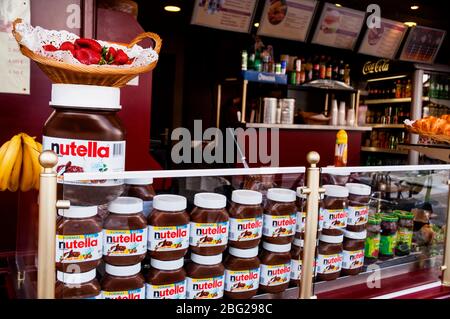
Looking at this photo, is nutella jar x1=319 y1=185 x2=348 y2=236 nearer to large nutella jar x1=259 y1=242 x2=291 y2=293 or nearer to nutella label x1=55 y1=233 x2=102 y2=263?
large nutella jar x1=259 y1=242 x2=291 y2=293

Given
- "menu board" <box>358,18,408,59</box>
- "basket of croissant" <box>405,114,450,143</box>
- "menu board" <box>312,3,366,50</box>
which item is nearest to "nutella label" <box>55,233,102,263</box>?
"basket of croissant" <box>405,114,450,143</box>

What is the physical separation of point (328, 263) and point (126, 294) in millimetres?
631

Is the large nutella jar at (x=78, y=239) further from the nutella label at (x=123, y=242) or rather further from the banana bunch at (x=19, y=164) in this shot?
the banana bunch at (x=19, y=164)

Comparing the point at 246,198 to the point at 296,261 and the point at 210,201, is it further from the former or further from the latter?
the point at 296,261

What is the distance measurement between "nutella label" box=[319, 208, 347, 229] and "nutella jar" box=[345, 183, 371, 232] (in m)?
0.04

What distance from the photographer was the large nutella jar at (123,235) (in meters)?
1.04

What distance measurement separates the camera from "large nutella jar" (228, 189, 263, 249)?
1.18 meters

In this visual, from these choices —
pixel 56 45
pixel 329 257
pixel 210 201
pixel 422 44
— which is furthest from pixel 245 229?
pixel 422 44

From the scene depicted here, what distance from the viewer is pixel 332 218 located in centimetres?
136

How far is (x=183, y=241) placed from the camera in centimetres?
111

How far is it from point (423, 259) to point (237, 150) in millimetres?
3363

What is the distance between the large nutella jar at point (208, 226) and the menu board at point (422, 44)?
5.94m

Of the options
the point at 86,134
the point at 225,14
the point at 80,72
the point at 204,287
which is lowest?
the point at 204,287
